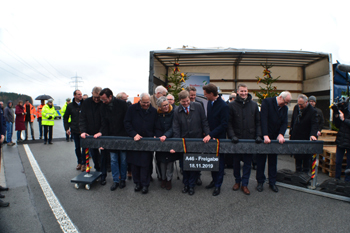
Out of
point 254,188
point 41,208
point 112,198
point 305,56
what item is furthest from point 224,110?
point 305,56

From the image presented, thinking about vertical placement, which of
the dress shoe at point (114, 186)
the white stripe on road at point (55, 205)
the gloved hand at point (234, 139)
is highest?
the gloved hand at point (234, 139)

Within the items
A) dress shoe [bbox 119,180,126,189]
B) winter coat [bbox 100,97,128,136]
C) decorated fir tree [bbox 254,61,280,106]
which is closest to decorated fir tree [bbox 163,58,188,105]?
decorated fir tree [bbox 254,61,280,106]

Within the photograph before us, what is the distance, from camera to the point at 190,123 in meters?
3.89

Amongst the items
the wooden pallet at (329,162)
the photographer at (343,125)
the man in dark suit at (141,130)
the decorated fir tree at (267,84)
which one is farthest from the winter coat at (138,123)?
the decorated fir tree at (267,84)

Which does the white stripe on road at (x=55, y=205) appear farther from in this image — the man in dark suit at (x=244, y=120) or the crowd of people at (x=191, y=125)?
the man in dark suit at (x=244, y=120)

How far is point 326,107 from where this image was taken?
24.6 ft

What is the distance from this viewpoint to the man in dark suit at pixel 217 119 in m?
3.78

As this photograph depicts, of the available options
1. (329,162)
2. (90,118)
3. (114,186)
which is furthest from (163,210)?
(329,162)

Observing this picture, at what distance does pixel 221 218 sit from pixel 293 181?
2077mm

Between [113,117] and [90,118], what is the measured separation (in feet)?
1.85

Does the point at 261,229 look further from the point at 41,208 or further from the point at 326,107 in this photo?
the point at 326,107

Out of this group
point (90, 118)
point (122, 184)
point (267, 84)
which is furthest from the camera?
point (267, 84)

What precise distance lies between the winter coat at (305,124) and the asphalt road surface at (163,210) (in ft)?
4.22

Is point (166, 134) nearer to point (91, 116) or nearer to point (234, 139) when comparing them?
point (234, 139)
